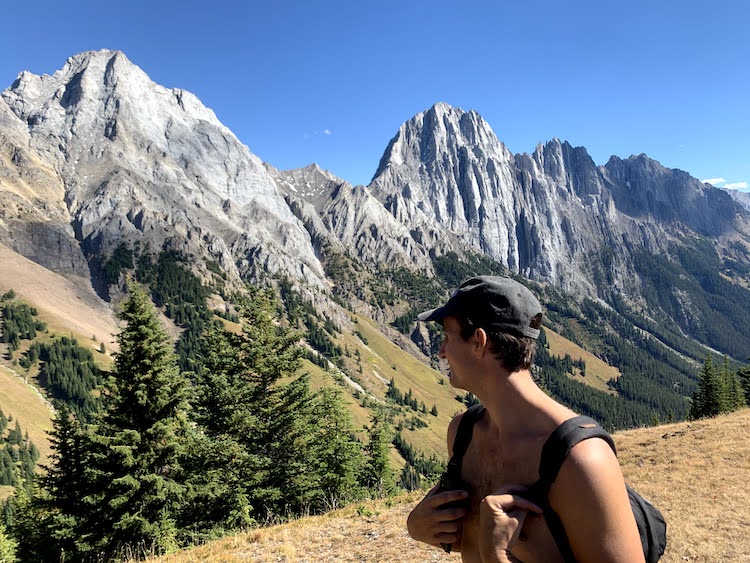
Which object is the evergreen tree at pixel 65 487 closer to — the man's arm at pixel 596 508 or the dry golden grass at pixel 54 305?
the man's arm at pixel 596 508

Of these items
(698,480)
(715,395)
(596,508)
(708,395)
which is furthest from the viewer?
(708,395)

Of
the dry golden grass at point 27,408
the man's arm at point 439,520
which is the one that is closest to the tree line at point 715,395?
the man's arm at point 439,520

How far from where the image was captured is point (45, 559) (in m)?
21.3

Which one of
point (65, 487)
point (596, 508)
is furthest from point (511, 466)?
point (65, 487)

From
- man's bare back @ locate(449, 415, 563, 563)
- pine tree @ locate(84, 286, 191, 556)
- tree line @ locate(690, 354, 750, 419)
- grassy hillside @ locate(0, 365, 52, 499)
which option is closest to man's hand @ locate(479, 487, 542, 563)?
man's bare back @ locate(449, 415, 563, 563)

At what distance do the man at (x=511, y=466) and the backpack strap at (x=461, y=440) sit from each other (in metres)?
0.07

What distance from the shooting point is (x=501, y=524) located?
2.24 metres

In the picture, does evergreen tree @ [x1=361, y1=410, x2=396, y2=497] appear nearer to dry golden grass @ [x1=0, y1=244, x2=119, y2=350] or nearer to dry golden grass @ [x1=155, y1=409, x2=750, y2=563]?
dry golden grass @ [x1=155, y1=409, x2=750, y2=563]

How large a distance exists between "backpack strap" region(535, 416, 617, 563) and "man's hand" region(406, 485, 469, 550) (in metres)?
0.78

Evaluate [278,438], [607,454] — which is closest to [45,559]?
[278,438]

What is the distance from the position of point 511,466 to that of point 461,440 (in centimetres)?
70

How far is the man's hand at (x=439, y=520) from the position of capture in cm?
294

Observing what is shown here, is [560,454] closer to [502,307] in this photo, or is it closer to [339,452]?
[502,307]

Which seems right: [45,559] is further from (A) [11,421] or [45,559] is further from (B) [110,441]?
(A) [11,421]
